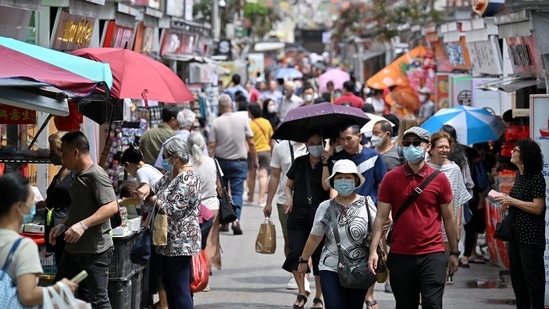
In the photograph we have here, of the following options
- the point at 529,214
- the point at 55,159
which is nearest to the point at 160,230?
the point at 55,159

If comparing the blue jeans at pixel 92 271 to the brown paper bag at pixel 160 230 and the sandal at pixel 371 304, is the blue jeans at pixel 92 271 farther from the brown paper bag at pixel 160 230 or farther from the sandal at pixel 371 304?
the sandal at pixel 371 304

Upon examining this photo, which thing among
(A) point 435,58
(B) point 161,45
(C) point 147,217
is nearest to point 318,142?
(C) point 147,217

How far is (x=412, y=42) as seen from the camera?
31.8 m

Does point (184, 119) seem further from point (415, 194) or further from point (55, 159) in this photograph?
point (415, 194)

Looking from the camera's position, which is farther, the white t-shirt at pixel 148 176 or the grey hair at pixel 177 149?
the white t-shirt at pixel 148 176

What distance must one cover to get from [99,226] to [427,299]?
8.16 feet

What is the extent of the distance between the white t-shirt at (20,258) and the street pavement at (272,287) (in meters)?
5.70

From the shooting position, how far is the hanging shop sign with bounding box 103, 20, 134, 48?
15.9 meters

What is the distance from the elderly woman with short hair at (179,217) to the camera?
9.23 m

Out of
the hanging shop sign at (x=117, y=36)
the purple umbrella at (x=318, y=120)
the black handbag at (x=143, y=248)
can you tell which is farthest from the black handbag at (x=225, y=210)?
the hanging shop sign at (x=117, y=36)

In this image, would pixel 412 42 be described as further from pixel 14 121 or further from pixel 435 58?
pixel 14 121

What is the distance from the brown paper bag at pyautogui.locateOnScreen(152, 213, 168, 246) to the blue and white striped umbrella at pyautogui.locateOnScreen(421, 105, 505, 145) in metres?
5.55

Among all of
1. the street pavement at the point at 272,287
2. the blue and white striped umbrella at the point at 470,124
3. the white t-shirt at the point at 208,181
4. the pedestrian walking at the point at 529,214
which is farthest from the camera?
the blue and white striped umbrella at the point at 470,124

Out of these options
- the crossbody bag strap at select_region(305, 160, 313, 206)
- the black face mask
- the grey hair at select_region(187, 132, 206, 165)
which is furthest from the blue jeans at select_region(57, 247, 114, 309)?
the grey hair at select_region(187, 132, 206, 165)
